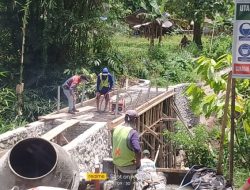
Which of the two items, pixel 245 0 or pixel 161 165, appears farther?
pixel 161 165

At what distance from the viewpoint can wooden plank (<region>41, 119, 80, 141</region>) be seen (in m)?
10.7

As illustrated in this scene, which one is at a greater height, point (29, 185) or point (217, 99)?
point (217, 99)

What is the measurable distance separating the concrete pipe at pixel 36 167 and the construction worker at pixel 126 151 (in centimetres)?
76

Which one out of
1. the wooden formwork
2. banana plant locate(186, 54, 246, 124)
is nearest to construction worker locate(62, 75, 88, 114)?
the wooden formwork

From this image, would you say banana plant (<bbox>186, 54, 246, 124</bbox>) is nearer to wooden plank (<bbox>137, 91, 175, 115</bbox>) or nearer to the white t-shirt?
the white t-shirt

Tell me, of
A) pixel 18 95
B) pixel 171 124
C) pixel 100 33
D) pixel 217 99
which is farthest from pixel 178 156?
pixel 217 99

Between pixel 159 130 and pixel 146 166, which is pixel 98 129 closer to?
pixel 146 166

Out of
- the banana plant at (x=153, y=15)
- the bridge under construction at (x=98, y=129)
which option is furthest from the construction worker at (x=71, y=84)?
the banana plant at (x=153, y=15)

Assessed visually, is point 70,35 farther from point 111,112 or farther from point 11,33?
point 111,112

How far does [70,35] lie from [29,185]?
13.4 metres

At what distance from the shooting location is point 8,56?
19422 mm

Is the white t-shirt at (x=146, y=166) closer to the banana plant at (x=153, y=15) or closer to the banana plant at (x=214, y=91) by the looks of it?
the banana plant at (x=214, y=91)

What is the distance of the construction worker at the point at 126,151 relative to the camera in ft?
22.8

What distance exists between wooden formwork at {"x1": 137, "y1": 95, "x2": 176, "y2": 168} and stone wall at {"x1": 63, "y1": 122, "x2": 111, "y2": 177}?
10.5 feet
